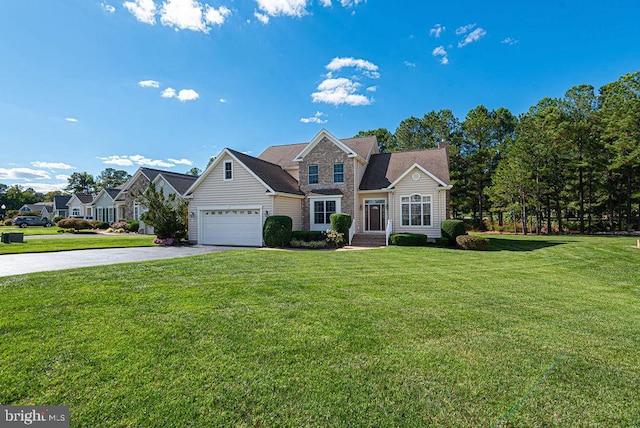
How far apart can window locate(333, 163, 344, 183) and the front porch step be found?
378 cm

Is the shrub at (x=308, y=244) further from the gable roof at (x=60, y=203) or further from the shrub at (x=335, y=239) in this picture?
the gable roof at (x=60, y=203)

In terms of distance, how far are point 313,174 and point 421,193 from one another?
695 centimetres

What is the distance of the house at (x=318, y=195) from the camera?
18391 mm

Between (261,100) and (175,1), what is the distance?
951cm

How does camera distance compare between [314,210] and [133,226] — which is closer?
[314,210]

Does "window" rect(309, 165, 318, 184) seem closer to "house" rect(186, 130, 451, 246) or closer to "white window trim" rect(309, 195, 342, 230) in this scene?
"house" rect(186, 130, 451, 246)

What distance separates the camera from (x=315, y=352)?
3.93 m

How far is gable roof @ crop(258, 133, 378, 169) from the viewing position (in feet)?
75.4

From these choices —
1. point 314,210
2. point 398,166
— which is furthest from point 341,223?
point 398,166

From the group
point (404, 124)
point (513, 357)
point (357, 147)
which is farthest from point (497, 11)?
point (404, 124)

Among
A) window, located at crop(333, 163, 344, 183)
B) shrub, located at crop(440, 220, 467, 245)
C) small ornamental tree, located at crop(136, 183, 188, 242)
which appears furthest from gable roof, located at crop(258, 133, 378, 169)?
small ornamental tree, located at crop(136, 183, 188, 242)

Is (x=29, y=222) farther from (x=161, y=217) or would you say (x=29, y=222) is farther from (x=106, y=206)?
(x=161, y=217)

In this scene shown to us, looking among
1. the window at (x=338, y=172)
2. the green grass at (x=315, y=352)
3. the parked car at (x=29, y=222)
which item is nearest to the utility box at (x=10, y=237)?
the green grass at (x=315, y=352)

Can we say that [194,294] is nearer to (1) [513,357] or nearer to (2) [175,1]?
(1) [513,357]
